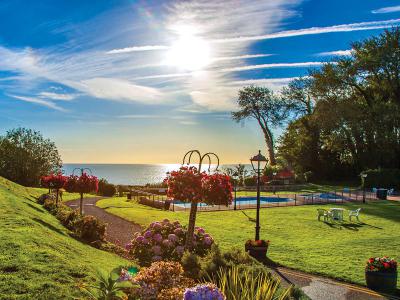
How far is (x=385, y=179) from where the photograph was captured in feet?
149

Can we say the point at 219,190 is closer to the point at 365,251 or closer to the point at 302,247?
the point at 302,247

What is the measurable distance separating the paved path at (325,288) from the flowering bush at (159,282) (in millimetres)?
4471

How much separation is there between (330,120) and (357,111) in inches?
143

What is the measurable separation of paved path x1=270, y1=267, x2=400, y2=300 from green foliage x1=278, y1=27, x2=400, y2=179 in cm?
4301

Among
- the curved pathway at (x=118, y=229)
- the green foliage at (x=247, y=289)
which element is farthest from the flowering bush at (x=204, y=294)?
the curved pathway at (x=118, y=229)

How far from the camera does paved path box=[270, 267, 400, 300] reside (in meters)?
10.0

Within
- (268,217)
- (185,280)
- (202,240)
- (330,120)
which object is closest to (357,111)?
(330,120)

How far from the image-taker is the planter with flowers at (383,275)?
1048 cm

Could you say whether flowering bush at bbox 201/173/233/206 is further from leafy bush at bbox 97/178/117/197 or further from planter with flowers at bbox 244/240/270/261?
leafy bush at bbox 97/178/117/197

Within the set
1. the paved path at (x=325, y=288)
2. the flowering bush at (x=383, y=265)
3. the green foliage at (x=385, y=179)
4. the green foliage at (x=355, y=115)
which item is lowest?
the paved path at (x=325, y=288)

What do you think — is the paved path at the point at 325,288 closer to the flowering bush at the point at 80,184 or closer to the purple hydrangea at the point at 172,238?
the purple hydrangea at the point at 172,238

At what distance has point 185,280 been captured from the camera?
24.0ft

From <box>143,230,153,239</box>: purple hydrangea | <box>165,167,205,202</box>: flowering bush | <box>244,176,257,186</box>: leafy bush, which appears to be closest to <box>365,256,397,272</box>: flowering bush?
<box>165,167,205,202</box>: flowering bush

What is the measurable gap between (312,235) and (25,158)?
40.4 m
